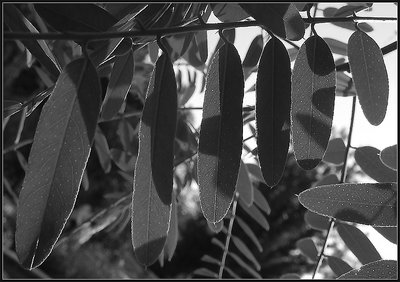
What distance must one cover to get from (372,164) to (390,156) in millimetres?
145

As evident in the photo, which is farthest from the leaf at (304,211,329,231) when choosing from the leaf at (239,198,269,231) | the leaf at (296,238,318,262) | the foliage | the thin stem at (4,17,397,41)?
the thin stem at (4,17,397,41)

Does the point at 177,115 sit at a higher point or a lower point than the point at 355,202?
higher

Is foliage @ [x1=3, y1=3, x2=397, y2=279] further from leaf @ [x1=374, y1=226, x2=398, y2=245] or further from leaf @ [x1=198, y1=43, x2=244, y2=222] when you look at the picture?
leaf @ [x1=374, y1=226, x2=398, y2=245]

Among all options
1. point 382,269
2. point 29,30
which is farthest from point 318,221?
point 29,30

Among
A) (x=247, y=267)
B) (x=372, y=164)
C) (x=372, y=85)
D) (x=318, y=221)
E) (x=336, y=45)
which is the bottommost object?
(x=247, y=267)

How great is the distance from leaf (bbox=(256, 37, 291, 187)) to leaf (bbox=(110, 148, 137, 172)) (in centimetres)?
66

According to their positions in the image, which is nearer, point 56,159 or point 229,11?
point 56,159

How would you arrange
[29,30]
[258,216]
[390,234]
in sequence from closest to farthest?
1. [29,30]
2. [390,234]
3. [258,216]

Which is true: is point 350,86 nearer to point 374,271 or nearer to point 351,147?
point 351,147

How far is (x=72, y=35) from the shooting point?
40 cm

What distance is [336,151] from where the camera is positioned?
0.97 metres

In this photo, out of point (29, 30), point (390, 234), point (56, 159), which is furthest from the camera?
point (390, 234)

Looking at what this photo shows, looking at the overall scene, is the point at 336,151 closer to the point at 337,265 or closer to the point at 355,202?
the point at 337,265

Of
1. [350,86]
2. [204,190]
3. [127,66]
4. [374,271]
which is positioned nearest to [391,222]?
[374,271]
